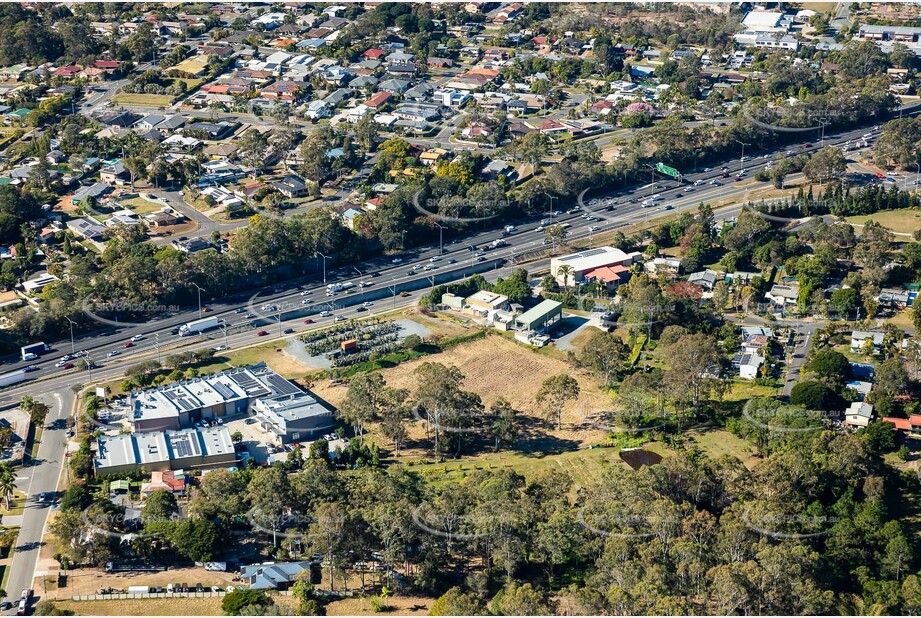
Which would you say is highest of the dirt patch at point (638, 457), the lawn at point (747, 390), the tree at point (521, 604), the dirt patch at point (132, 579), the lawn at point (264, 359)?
the tree at point (521, 604)

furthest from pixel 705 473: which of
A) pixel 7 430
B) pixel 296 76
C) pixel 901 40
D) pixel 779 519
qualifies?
pixel 901 40

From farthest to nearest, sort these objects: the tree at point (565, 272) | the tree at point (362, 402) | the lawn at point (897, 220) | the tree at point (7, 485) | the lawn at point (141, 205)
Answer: the lawn at point (141, 205) → the lawn at point (897, 220) → the tree at point (565, 272) → the tree at point (362, 402) → the tree at point (7, 485)

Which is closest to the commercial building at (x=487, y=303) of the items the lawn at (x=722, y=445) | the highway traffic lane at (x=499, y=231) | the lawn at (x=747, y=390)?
the highway traffic lane at (x=499, y=231)

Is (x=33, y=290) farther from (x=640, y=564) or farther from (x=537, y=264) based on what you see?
(x=640, y=564)

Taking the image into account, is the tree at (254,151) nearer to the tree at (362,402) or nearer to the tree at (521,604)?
the tree at (362,402)

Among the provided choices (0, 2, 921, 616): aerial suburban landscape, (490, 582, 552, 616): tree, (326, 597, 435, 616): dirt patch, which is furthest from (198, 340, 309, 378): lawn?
(490, 582, 552, 616): tree
